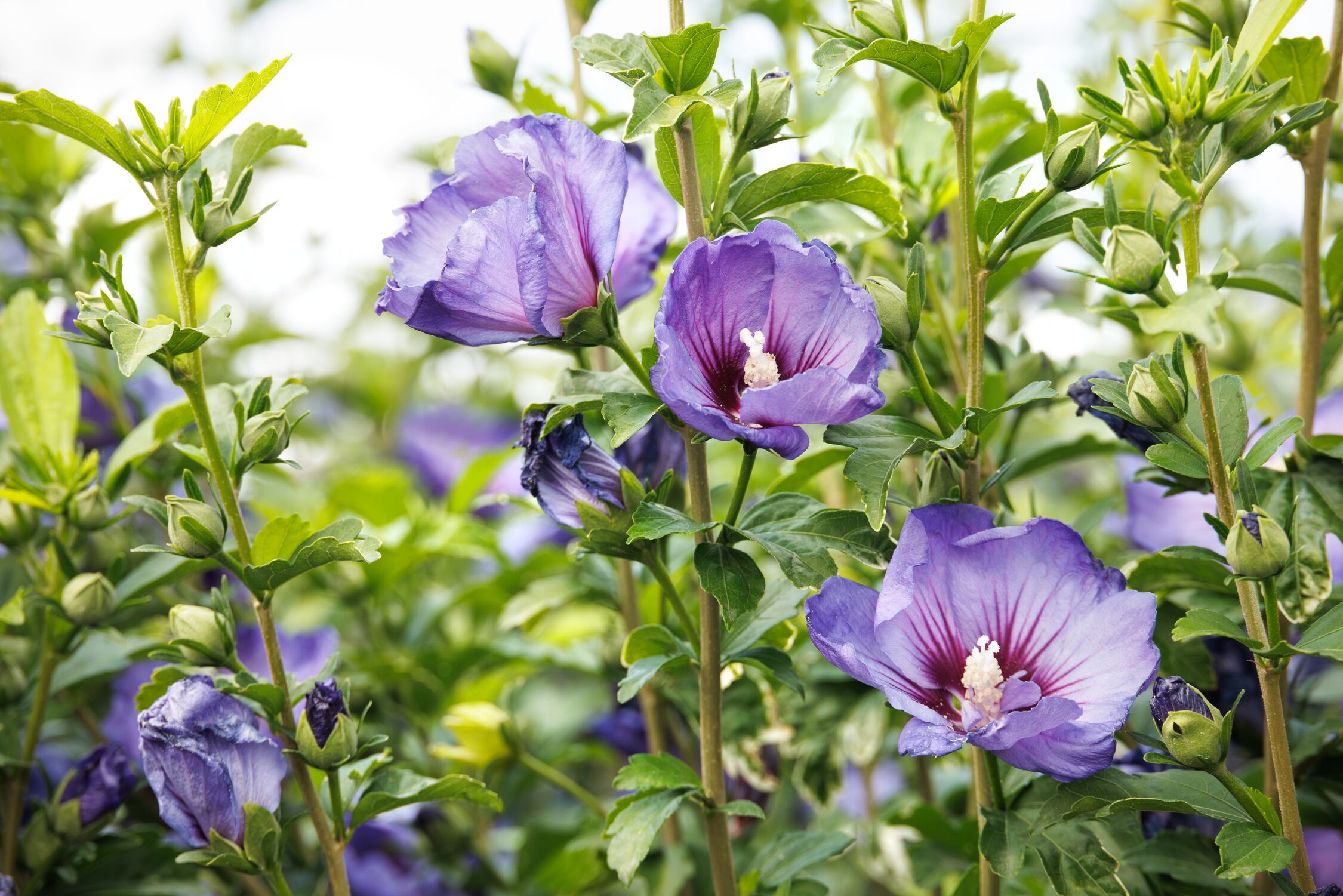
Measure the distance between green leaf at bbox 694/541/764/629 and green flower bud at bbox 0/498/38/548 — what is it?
2.50ft

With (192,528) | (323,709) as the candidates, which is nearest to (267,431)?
(192,528)

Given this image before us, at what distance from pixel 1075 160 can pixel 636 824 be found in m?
0.57

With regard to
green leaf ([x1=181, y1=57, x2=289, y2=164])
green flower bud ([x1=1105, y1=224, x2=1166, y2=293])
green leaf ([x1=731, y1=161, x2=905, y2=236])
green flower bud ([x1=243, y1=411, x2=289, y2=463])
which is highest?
green leaf ([x1=181, y1=57, x2=289, y2=164])

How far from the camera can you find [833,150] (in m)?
1.17

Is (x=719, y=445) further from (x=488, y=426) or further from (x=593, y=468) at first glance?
(x=593, y=468)

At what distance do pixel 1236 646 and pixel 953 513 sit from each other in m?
0.44

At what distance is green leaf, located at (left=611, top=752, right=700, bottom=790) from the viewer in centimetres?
81

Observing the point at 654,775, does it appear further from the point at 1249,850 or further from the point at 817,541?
the point at 1249,850

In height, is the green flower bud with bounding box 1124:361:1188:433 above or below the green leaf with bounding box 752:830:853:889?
above

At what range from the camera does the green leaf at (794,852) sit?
0.90 meters

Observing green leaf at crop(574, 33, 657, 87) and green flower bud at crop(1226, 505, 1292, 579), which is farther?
green leaf at crop(574, 33, 657, 87)

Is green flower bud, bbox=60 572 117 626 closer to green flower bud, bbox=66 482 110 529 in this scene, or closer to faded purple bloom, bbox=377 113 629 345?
green flower bud, bbox=66 482 110 529

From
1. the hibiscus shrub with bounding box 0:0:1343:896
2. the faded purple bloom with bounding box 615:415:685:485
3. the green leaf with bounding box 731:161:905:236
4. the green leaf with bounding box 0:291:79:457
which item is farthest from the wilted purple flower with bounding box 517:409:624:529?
the green leaf with bounding box 0:291:79:457

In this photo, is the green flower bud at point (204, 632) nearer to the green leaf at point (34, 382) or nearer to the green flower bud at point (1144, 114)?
the green leaf at point (34, 382)
